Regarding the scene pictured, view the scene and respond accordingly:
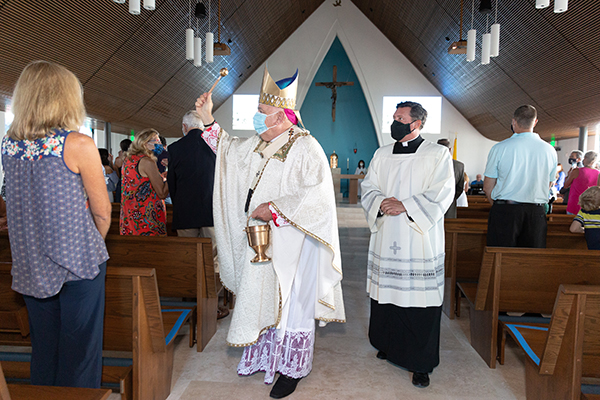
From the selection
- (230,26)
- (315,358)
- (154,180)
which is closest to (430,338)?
(315,358)

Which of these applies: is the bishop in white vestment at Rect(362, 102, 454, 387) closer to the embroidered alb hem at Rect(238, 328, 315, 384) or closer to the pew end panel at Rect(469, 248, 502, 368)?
the pew end panel at Rect(469, 248, 502, 368)

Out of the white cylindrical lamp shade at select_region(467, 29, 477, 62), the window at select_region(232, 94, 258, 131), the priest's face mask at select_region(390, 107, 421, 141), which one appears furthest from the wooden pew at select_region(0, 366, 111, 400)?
the window at select_region(232, 94, 258, 131)

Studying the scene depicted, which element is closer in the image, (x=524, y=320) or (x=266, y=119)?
(x=266, y=119)

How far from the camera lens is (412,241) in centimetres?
235

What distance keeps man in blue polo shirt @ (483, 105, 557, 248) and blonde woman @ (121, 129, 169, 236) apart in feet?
7.85

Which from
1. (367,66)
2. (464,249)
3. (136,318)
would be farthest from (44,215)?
(367,66)

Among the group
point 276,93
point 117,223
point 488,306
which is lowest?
point 488,306

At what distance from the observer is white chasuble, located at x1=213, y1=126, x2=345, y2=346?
2123mm

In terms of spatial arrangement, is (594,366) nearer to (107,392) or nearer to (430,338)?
(430,338)

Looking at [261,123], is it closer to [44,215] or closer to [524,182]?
[44,215]

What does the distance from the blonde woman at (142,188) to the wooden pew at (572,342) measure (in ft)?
8.11

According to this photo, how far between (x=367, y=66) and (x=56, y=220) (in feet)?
43.3

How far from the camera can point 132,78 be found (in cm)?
882

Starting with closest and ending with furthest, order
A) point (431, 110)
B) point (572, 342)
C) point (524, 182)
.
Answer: point (572, 342), point (524, 182), point (431, 110)
